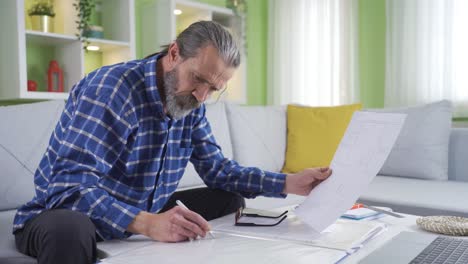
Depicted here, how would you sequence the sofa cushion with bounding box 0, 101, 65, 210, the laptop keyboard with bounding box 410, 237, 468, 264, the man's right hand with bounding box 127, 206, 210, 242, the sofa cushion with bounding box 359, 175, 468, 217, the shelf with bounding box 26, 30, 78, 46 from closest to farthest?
the laptop keyboard with bounding box 410, 237, 468, 264 → the man's right hand with bounding box 127, 206, 210, 242 → the sofa cushion with bounding box 0, 101, 65, 210 → the sofa cushion with bounding box 359, 175, 468, 217 → the shelf with bounding box 26, 30, 78, 46

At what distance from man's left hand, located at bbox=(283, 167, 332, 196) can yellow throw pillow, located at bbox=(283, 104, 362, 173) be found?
4.42ft

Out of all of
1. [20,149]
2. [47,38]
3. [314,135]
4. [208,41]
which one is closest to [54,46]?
[47,38]

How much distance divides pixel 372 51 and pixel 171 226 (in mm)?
2766

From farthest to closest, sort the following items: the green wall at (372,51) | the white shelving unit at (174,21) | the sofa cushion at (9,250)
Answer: the green wall at (372,51)
the white shelving unit at (174,21)
the sofa cushion at (9,250)

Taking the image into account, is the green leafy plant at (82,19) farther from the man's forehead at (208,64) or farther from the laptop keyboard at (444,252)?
the laptop keyboard at (444,252)

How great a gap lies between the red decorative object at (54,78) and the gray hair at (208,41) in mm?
1688

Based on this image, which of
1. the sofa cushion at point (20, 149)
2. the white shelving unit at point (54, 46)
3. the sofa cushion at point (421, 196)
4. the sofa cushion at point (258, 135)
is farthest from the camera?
the sofa cushion at point (258, 135)

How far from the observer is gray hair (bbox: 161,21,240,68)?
113 centimetres

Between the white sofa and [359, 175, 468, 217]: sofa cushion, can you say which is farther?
[359, 175, 468, 217]: sofa cushion

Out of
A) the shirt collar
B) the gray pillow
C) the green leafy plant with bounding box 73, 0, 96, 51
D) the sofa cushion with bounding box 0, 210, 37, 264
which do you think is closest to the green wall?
the gray pillow

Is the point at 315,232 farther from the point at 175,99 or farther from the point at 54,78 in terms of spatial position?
the point at 54,78

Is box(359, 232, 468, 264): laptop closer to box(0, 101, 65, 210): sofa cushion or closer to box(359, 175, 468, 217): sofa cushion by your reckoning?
box(359, 175, 468, 217): sofa cushion

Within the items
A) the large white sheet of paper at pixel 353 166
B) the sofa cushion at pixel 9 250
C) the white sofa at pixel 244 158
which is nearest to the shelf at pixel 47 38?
the white sofa at pixel 244 158

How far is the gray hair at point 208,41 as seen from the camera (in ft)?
3.72
